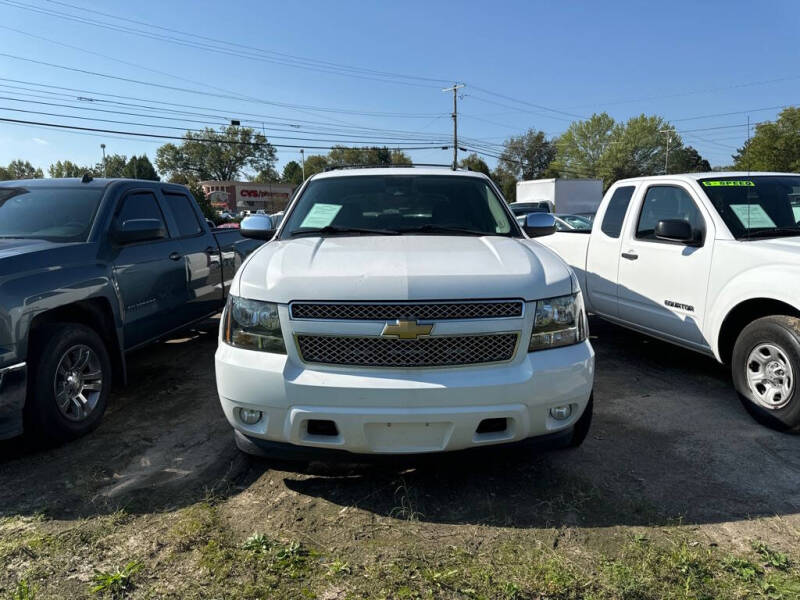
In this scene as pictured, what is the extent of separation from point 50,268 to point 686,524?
3.98 m

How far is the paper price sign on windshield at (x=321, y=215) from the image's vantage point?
3901mm

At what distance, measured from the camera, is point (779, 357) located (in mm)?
3752

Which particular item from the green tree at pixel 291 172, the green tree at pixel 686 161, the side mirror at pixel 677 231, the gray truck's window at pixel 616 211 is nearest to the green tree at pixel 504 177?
the green tree at pixel 686 161

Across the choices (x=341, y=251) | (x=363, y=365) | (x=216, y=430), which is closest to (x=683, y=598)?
(x=363, y=365)

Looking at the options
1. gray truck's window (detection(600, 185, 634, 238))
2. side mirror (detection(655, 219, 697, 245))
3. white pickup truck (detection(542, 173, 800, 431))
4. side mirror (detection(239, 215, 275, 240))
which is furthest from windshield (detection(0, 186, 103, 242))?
gray truck's window (detection(600, 185, 634, 238))

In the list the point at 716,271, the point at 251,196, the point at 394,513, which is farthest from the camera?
the point at 251,196

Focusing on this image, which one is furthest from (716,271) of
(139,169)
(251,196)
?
(139,169)

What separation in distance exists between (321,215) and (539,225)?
1643 mm

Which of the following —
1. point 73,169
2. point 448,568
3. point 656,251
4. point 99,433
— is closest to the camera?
point 448,568

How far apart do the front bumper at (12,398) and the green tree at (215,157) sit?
354ft

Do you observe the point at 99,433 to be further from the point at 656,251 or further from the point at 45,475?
the point at 656,251

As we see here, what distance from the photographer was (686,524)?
105 inches

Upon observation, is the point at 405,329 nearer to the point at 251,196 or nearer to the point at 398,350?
the point at 398,350

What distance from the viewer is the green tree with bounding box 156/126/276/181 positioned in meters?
105
